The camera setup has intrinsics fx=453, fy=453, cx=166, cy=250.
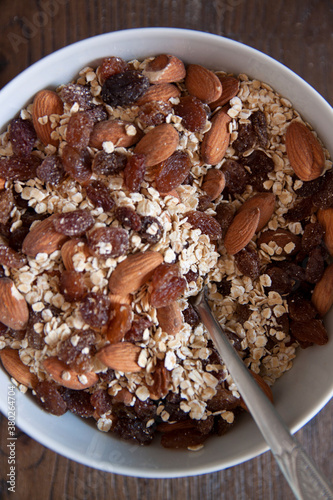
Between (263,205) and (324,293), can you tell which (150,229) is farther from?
(324,293)

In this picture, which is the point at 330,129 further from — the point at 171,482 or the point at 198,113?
the point at 171,482

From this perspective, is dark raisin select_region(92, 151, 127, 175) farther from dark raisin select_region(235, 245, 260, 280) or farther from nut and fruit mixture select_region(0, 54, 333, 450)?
dark raisin select_region(235, 245, 260, 280)

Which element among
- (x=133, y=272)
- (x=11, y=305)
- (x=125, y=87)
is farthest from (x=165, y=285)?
(x=125, y=87)

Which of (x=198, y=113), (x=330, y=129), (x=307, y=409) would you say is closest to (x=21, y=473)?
(x=307, y=409)

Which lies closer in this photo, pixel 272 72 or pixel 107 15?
pixel 272 72

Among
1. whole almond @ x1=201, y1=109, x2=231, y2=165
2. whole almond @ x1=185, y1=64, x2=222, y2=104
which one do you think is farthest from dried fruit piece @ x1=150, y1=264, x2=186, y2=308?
whole almond @ x1=185, y1=64, x2=222, y2=104

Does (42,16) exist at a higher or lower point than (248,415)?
higher

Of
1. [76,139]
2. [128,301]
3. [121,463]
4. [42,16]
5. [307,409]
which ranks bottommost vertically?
[121,463]
